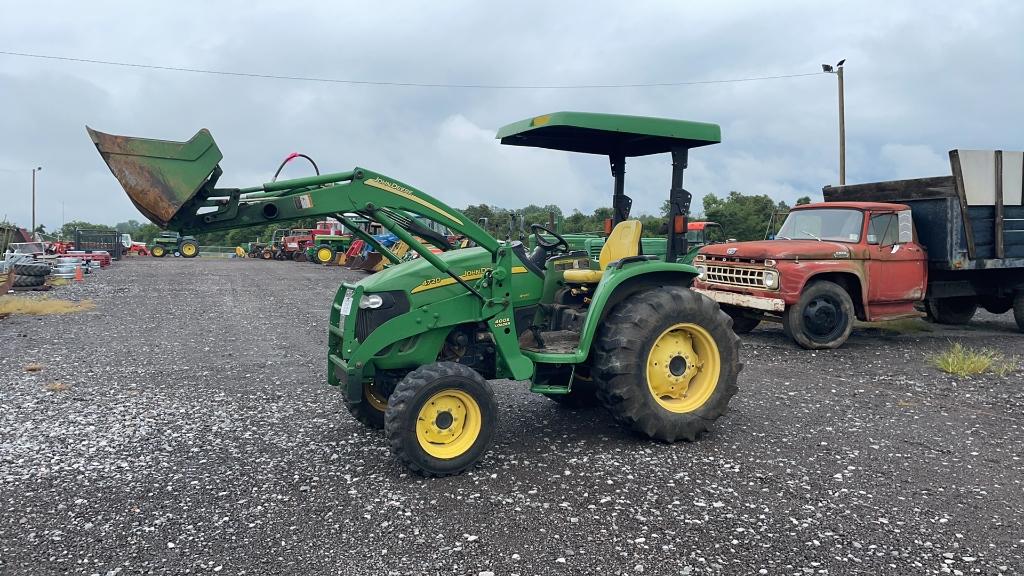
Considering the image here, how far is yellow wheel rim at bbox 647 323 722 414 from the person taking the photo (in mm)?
5379

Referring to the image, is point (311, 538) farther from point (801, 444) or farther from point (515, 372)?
point (801, 444)

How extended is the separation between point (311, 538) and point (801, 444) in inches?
140

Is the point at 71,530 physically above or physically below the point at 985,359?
below

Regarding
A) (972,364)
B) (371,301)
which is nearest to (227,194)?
A: (371,301)

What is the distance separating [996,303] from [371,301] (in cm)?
1116

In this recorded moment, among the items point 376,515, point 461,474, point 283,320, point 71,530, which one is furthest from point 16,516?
point 283,320

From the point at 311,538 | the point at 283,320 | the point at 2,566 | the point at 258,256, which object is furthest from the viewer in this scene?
the point at 258,256

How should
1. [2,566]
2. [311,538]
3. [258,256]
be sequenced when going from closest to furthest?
[2,566]
[311,538]
[258,256]

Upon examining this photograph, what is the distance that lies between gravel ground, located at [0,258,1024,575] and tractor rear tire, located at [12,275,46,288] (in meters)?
11.9

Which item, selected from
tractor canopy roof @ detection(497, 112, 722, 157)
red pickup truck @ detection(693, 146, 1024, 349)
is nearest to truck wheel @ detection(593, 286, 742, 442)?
tractor canopy roof @ detection(497, 112, 722, 157)

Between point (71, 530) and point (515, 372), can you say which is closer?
point (71, 530)

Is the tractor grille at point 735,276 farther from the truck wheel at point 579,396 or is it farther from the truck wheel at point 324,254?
the truck wheel at point 324,254

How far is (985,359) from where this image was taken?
313 inches

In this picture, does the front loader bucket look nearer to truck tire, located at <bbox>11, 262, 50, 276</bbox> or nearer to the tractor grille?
the tractor grille
